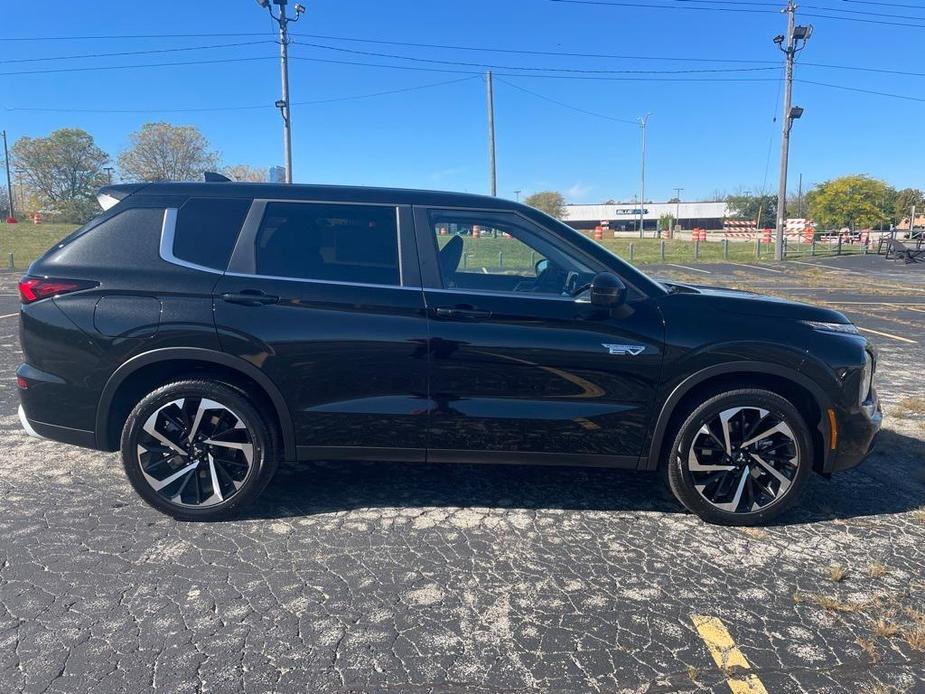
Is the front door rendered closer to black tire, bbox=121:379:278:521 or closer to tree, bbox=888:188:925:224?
black tire, bbox=121:379:278:521

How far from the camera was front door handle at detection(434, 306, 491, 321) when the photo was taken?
344cm

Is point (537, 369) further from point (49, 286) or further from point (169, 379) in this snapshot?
point (49, 286)

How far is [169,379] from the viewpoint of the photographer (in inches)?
142

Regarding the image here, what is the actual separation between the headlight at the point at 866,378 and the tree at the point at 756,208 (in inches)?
3203

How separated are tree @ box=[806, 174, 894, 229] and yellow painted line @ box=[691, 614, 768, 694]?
5821 cm

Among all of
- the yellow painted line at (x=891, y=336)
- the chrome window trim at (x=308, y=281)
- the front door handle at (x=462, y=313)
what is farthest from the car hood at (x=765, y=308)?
the yellow painted line at (x=891, y=336)

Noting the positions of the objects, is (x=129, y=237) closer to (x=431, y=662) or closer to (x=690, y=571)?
(x=431, y=662)

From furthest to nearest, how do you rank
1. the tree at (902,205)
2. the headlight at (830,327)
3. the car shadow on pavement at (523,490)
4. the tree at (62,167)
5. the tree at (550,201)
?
the tree at (550,201) < the tree at (902,205) < the tree at (62,167) < the car shadow on pavement at (523,490) < the headlight at (830,327)

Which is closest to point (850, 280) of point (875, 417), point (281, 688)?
point (875, 417)

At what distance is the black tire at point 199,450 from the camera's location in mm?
3496

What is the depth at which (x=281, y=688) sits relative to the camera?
231cm

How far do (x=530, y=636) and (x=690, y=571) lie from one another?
0.99m

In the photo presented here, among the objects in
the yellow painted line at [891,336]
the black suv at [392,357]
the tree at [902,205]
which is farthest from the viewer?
the tree at [902,205]

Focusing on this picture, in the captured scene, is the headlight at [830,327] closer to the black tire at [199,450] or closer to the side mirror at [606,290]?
the side mirror at [606,290]
